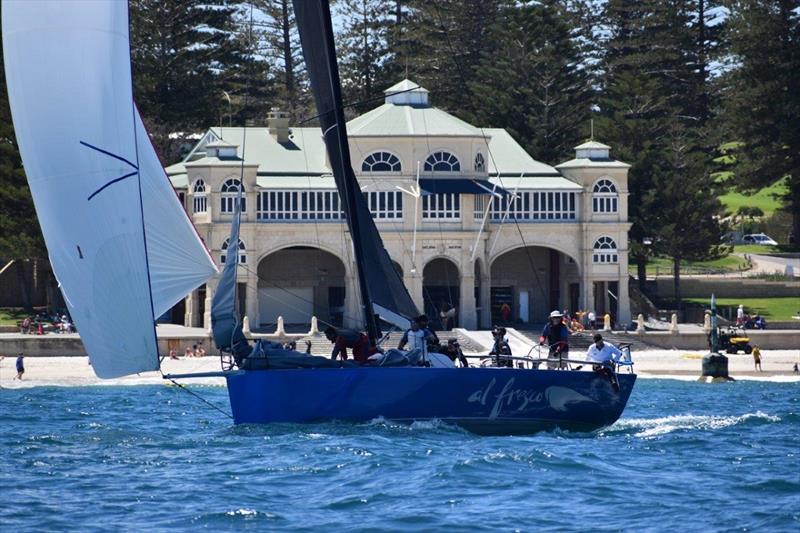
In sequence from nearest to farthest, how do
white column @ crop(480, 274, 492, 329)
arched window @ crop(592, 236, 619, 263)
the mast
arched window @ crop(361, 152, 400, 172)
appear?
the mast
arched window @ crop(361, 152, 400, 172)
white column @ crop(480, 274, 492, 329)
arched window @ crop(592, 236, 619, 263)

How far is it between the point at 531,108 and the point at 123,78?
49.2m

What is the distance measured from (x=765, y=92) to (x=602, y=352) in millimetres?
45589

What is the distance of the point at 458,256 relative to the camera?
62.1 metres

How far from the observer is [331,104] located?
31062 mm

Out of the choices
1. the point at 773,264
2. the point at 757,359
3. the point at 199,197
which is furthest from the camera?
the point at 773,264

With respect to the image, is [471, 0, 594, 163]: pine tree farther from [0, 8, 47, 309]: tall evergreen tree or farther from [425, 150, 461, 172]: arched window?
[0, 8, 47, 309]: tall evergreen tree

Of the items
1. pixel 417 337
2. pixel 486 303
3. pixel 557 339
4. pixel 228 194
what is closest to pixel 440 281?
pixel 486 303

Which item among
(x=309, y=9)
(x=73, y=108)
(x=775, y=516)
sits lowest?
(x=775, y=516)

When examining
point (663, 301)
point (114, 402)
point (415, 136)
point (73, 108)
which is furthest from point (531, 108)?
point (73, 108)

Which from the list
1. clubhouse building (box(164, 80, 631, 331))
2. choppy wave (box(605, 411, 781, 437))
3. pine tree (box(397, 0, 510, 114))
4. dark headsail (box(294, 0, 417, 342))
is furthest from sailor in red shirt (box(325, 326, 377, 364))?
pine tree (box(397, 0, 510, 114))

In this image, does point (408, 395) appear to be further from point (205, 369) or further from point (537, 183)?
point (537, 183)

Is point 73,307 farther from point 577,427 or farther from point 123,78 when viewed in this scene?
point 577,427

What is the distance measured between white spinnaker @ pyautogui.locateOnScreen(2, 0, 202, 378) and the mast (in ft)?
13.9

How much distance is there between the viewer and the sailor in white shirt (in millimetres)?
31125
